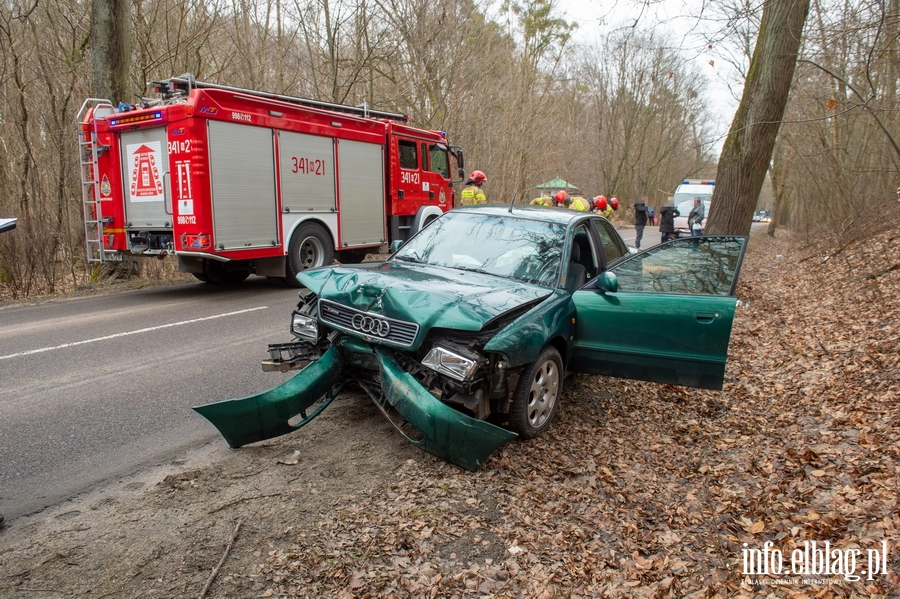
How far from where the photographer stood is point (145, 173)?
394 inches

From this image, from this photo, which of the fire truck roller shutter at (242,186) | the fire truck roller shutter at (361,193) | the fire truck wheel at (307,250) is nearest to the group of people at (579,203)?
the fire truck roller shutter at (361,193)

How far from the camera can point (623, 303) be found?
15.4 ft

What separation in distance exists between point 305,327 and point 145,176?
7.17 meters

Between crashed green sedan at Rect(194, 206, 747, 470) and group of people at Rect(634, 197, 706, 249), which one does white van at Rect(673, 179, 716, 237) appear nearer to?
group of people at Rect(634, 197, 706, 249)

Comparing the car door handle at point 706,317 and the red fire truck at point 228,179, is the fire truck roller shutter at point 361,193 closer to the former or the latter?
the red fire truck at point 228,179

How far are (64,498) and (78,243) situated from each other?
35.9 ft

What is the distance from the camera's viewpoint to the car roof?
5480 millimetres

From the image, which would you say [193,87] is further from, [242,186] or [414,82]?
[414,82]

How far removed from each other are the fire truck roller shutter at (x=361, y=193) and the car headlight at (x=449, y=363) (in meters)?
8.80

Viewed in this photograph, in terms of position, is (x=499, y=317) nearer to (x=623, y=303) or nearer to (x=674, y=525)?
(x=623, y=303)

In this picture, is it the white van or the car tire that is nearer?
the car tire

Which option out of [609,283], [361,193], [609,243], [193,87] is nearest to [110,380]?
[609,283]

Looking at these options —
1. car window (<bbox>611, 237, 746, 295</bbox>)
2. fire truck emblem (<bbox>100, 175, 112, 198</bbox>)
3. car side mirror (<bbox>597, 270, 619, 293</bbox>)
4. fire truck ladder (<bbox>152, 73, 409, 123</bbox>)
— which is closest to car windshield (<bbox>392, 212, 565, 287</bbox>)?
car side mirror (<bbox>597, 270, 619, 293</bbox>)

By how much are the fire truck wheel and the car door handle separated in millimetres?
7816
